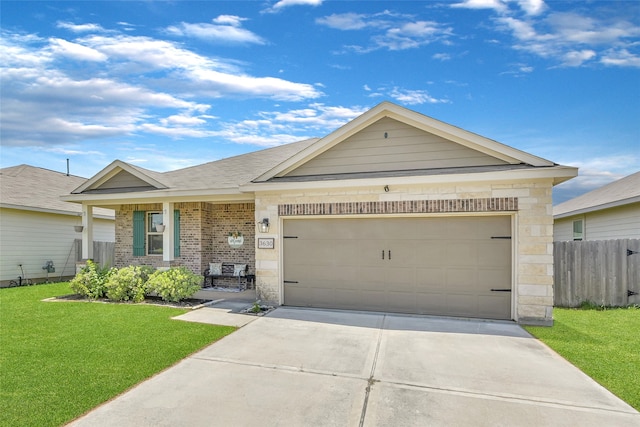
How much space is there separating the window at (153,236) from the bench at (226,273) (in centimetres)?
199

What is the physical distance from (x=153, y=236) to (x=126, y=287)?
9.32ft

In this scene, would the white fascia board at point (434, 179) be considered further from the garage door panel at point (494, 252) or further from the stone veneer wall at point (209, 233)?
the stone veneer wall at point (209, 233)

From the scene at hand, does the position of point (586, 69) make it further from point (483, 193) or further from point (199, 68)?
point (199, 68)

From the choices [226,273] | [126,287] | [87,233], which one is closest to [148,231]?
[87,233]

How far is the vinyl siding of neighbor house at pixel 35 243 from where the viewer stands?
1226 cm

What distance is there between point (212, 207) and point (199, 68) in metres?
4.26

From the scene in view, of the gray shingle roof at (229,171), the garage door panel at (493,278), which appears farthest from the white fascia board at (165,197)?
the garage door panel at (493,278)

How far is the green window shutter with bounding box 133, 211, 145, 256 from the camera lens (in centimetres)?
1154

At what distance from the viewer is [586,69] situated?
1000 centimetres

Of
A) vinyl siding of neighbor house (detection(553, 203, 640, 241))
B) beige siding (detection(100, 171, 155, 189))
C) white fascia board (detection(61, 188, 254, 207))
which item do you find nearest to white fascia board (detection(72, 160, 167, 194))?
Answer: beige siding (detection(100, 171, 155, 189))

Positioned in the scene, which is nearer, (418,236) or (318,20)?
(418,236)

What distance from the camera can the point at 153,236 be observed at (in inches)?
457

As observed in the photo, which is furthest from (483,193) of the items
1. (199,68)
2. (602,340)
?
(199,68)

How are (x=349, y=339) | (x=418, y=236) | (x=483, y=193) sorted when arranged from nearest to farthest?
(x=349, y=339)
(x=483, y=193)
(x=418, y=236)
